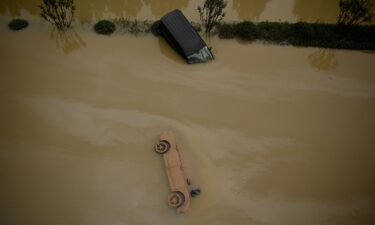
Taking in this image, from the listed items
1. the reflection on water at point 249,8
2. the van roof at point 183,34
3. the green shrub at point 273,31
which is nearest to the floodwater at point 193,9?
the reflection on water at point 249,8

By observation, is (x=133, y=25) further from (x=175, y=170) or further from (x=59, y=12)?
(x=175, y=170)

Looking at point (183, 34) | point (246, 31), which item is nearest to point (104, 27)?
point (183, 34)

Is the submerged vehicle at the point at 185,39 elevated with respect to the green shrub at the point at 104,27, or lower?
lower

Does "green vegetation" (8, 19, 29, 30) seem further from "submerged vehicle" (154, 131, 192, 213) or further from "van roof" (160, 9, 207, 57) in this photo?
"submerged vehicle" (154, 131, 192, 213)

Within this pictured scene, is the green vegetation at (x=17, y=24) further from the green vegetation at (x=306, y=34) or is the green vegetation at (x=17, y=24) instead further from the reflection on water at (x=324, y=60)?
the reflection on water at (x=324, y=60)

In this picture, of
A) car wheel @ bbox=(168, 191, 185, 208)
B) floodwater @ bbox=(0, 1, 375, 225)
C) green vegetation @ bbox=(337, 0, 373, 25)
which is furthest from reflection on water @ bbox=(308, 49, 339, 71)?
car wheel @ bbox=(168, 191, 185, 208)

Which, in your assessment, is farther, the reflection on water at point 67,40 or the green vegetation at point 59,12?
the green vegetation at point 59,12

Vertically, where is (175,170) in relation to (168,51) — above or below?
below
